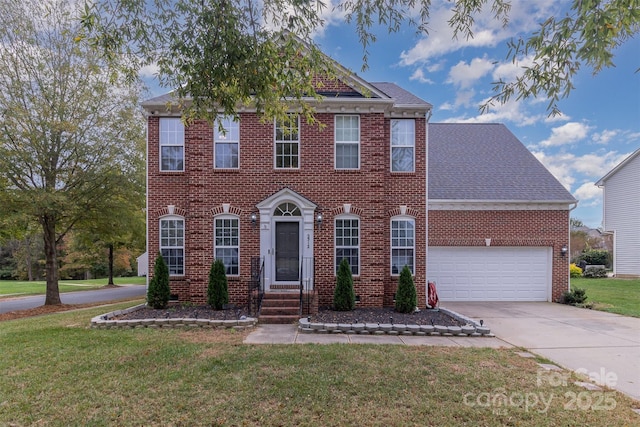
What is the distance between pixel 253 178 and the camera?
9695 millimetres

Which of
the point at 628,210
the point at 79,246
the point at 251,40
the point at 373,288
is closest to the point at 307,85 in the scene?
the point at 251,40

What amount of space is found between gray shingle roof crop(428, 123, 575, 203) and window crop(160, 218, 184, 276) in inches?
336

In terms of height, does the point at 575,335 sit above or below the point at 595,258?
above

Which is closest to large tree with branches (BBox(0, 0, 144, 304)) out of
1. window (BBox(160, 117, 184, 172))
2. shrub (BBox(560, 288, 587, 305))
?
window (BBox(160, 117, 184, 172))

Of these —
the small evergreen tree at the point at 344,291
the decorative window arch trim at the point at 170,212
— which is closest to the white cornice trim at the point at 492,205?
the small evergreen tree at the point at 344,291

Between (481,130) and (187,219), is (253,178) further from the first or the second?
(481,130)

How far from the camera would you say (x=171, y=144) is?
10.2 m

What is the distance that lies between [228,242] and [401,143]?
592 centimetres

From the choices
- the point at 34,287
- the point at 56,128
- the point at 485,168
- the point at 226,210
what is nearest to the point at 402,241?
the point at 226,210

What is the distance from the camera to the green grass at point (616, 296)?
10265 mm

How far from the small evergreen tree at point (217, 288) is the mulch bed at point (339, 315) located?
0.73 feet

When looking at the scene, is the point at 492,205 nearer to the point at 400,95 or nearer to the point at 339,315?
the point at 400,95

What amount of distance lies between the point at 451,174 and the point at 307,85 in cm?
907

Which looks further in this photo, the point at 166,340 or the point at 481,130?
the point at 481,130
